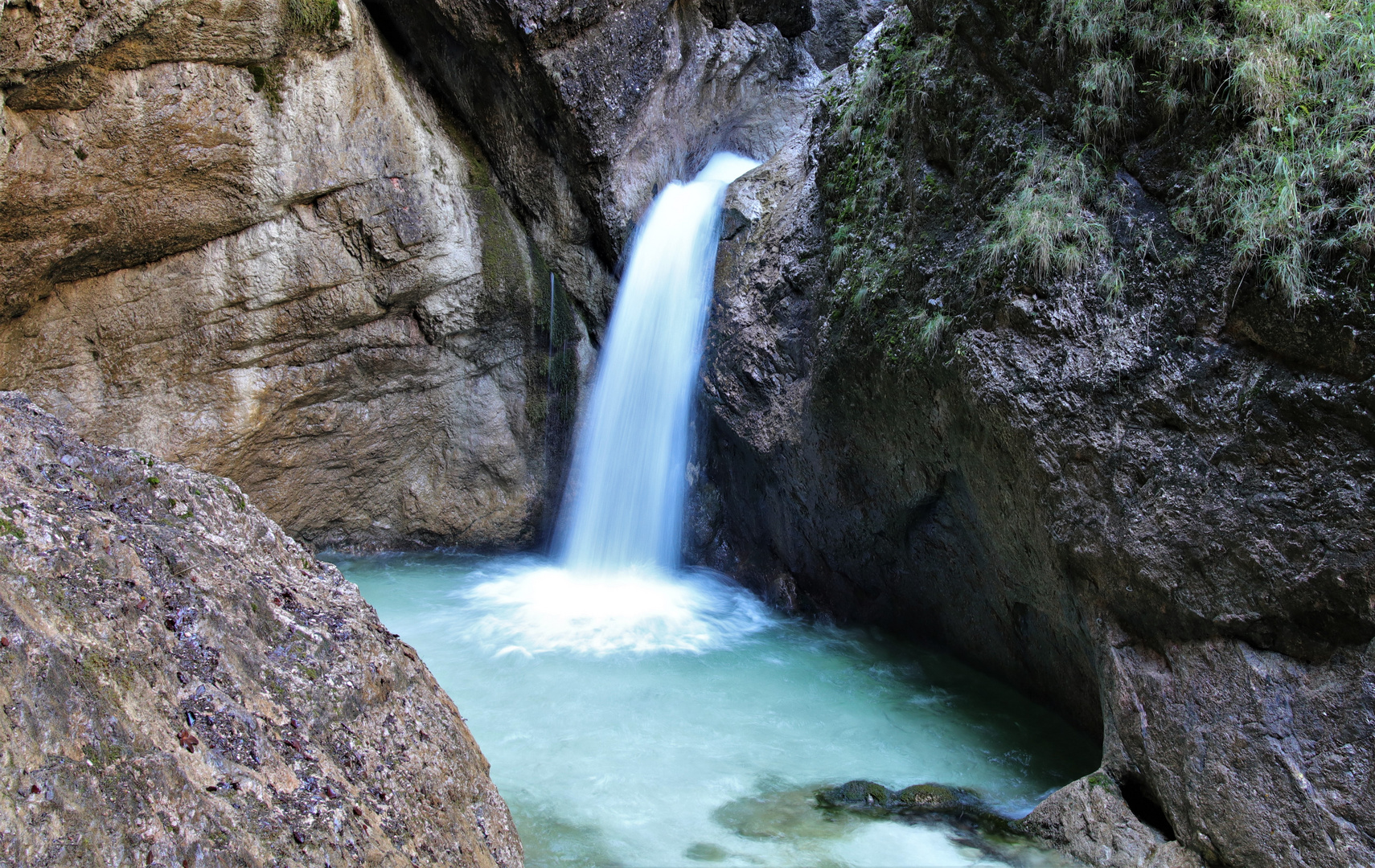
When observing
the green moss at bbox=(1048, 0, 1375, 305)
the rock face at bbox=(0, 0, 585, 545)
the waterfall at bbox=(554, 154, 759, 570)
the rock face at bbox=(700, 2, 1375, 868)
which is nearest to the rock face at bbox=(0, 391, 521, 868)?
the rock face at bbox=(700, 2, 1375, 868)

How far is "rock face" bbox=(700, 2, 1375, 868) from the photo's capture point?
3.66 m

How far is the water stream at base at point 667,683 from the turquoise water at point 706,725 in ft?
0.06

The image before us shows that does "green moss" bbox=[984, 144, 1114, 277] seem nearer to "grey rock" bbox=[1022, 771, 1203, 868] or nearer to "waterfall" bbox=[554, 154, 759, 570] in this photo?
"grey rock" bbox=[1022, 771, 1203, 868]

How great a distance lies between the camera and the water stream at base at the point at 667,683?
4.34m

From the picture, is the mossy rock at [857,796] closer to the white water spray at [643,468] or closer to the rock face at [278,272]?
the white water spray at [643,468]

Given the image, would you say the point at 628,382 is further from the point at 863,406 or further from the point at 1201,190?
the point at 1201,190

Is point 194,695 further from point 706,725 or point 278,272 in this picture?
point 278,272

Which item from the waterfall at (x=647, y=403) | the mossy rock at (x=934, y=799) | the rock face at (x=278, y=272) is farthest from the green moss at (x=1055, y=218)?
the rock face at (x=278, y=272)

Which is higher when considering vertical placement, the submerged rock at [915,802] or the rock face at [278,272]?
the rock face at [278,272]

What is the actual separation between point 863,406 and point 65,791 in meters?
5.34

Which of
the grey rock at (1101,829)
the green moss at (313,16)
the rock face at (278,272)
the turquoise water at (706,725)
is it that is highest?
the green moss at (313,16)

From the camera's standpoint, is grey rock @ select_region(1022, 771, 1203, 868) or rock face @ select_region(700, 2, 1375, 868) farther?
grey rock @ select_region(1022, 771, 1203, 868)

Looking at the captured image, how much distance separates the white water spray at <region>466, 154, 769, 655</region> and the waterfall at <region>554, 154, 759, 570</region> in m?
0.01

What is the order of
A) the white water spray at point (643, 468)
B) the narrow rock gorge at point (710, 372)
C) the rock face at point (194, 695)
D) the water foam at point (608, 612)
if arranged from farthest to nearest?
the white water spray at point (643, 468)
the water foam at point (608, 612)
the narrow rock gorge at point (710, 372)
the rock face at point (194, 695)
